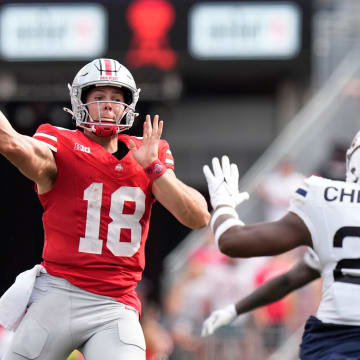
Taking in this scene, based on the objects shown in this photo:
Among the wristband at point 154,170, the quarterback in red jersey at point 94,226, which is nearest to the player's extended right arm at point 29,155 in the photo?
the quarterback in red jersey at point 94,226

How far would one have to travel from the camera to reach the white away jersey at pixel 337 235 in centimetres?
385

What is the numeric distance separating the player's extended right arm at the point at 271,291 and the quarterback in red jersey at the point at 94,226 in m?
0.54

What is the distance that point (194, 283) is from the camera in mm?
10633

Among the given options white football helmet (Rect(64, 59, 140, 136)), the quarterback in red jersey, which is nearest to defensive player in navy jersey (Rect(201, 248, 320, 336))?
the quarterback in red jersey

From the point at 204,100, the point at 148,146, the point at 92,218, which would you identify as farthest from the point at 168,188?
the point at 204,100

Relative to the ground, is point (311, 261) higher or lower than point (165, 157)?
lower

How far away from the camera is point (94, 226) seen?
180 inches

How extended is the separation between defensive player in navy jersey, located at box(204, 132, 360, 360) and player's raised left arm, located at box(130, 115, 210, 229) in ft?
1.81

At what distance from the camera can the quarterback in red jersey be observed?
4.48 m

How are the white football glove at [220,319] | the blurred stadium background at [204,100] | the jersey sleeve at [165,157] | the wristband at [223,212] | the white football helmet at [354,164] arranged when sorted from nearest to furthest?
the white football helmet at [354,164], the wristband at [223,212], the jersey sleeve at [165,157], the white football glove at [220,319], the blurred stadium background at [204,100]

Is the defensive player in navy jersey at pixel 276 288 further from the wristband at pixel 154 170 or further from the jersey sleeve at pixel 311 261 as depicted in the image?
the wristband at pixel 154 170

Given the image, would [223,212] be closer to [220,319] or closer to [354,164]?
[354,164]

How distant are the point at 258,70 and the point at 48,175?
10.9 meters

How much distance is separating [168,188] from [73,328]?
77 centimetres
